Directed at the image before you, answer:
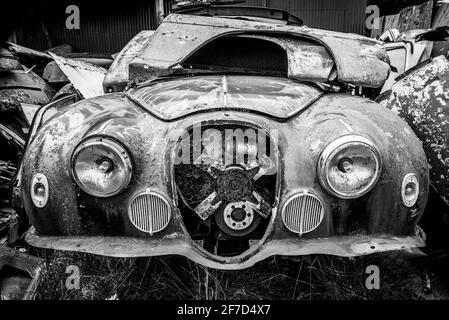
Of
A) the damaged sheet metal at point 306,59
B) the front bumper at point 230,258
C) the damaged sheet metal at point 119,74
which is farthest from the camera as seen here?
the damaged sheet metal at point 119,74

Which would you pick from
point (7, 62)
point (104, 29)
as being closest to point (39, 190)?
point (7, 62)

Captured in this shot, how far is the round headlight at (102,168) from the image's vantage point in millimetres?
1650

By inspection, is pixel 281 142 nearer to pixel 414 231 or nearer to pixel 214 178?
pixel 214 178

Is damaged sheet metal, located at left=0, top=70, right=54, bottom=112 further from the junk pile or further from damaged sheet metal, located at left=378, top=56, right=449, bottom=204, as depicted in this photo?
damaged sheet metal, located at left=378, top=56, right=449, bottom=204

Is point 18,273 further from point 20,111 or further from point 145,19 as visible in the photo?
point 145,19

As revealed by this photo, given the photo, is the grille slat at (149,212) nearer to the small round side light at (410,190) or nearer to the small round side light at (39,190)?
→ the small round side light at (39,190)

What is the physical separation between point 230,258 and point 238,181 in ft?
1.09

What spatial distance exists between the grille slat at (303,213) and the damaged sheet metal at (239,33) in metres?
0.94

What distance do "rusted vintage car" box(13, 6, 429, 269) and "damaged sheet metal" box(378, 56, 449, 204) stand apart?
42 centimetres

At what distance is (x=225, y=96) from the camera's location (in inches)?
73.5

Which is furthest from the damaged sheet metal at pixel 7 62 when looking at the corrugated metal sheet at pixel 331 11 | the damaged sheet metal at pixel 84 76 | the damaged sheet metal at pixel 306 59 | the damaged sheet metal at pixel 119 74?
the corrugated metal sheet at pixel 331 11

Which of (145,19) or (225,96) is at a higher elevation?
(145,19)

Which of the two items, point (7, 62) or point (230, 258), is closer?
point (230, 258)

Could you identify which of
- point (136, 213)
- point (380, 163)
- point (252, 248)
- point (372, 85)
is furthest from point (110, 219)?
point (372, 85)
